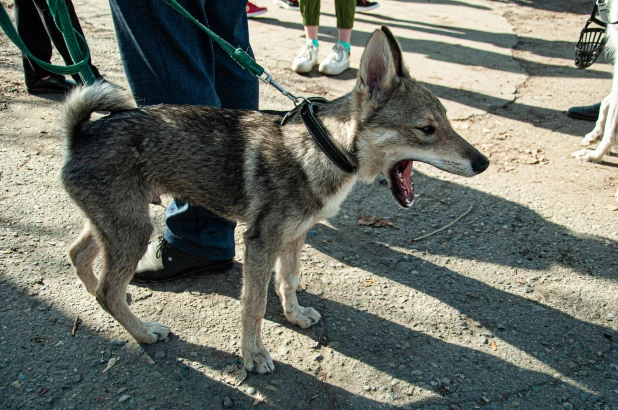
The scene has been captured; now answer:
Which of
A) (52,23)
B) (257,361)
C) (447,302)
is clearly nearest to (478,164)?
(447,302)

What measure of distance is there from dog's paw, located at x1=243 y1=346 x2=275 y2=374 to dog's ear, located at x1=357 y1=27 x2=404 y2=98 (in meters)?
1.54

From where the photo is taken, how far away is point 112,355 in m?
2.66

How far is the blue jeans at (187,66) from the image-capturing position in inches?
106

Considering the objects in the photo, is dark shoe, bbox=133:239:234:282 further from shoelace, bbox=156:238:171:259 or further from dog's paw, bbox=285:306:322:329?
dog's paw, bbox=285:306:322:329

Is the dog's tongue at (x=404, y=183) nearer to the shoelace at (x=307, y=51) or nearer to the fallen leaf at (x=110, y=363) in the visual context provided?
the fallen leaf at (x=110, y=363)

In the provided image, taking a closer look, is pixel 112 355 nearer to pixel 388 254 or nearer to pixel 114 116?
pixel 114 116

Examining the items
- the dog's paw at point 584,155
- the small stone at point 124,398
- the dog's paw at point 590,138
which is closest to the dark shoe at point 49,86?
the small stone at point 124,398

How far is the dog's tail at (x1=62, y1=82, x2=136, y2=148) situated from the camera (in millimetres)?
2412

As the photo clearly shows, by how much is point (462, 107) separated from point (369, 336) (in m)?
3.82

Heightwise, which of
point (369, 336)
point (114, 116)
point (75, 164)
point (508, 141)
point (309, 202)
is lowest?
point (369, 336)

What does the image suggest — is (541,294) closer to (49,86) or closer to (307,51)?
(307,51)

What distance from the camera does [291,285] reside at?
2955 mm

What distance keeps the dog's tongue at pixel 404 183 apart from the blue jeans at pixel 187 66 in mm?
1207

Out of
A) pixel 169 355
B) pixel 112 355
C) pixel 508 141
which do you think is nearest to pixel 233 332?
pixel 169 355
